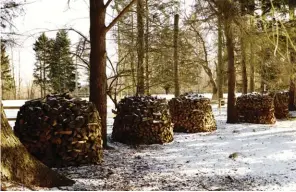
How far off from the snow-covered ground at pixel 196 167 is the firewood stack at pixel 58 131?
0.27 meters

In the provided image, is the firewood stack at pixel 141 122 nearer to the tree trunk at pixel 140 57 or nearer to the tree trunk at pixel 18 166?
the tree trunk at pixel 140 57

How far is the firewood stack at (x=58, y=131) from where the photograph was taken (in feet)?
16.1

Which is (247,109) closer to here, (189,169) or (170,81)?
(170,81)

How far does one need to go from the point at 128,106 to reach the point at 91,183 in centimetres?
369

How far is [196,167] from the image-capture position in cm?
538

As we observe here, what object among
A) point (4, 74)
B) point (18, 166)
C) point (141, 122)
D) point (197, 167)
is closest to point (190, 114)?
point (141, 122)

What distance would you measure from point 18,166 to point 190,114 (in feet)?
22.4

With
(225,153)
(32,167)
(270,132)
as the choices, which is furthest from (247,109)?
(32,167)

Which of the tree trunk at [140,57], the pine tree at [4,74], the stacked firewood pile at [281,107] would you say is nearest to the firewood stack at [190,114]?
the tree trunk at [140,57]

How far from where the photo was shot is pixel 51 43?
9961mm

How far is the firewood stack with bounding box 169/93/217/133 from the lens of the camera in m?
9.69

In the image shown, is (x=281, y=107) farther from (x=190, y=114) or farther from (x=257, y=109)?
(x=190, y=114)

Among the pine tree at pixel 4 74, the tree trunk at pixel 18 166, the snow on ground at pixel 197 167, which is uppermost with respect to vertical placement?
the pine tree at pixel 4 74

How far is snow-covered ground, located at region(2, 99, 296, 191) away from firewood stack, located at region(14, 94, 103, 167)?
0.27 metres
